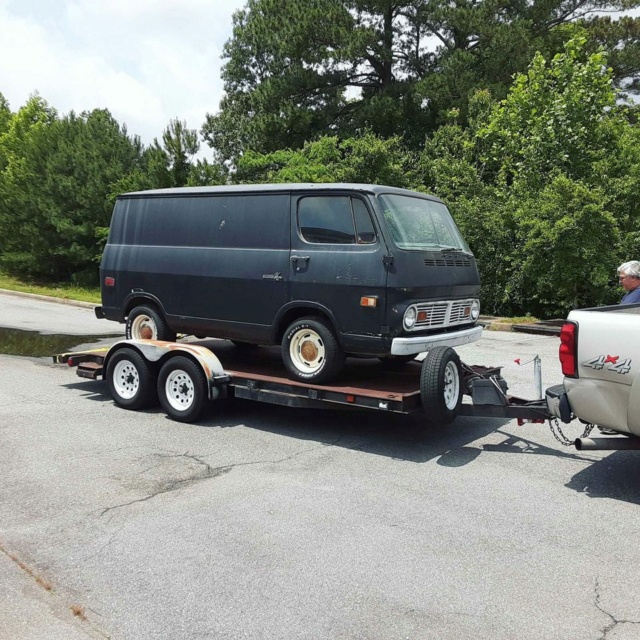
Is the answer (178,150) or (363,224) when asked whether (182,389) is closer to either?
(363,224)

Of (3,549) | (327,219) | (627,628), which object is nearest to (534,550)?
(627,628)

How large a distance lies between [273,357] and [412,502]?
3678 millimetres

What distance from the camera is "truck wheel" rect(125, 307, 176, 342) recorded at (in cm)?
835

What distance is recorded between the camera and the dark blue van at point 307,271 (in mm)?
6561

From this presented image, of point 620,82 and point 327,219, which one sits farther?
point 620,82

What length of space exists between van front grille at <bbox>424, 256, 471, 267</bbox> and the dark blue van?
2cm

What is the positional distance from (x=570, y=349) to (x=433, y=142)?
63.1ft

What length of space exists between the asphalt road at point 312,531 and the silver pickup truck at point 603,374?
22.7 inches

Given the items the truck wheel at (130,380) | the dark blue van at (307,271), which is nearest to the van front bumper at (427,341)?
the dark blue van at (307,271)

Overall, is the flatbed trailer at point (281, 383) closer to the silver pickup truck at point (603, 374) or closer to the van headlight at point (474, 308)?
the van headlight at point (474, 308)

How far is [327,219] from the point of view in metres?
6.94

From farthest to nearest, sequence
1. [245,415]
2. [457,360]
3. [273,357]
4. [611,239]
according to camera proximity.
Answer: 1. [611,239]
2. [273,357]
3. [245,415]
4. [457,360]

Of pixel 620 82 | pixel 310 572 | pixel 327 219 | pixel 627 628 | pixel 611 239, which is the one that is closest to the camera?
pixel 627 628

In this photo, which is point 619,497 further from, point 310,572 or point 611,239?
point 611,239
